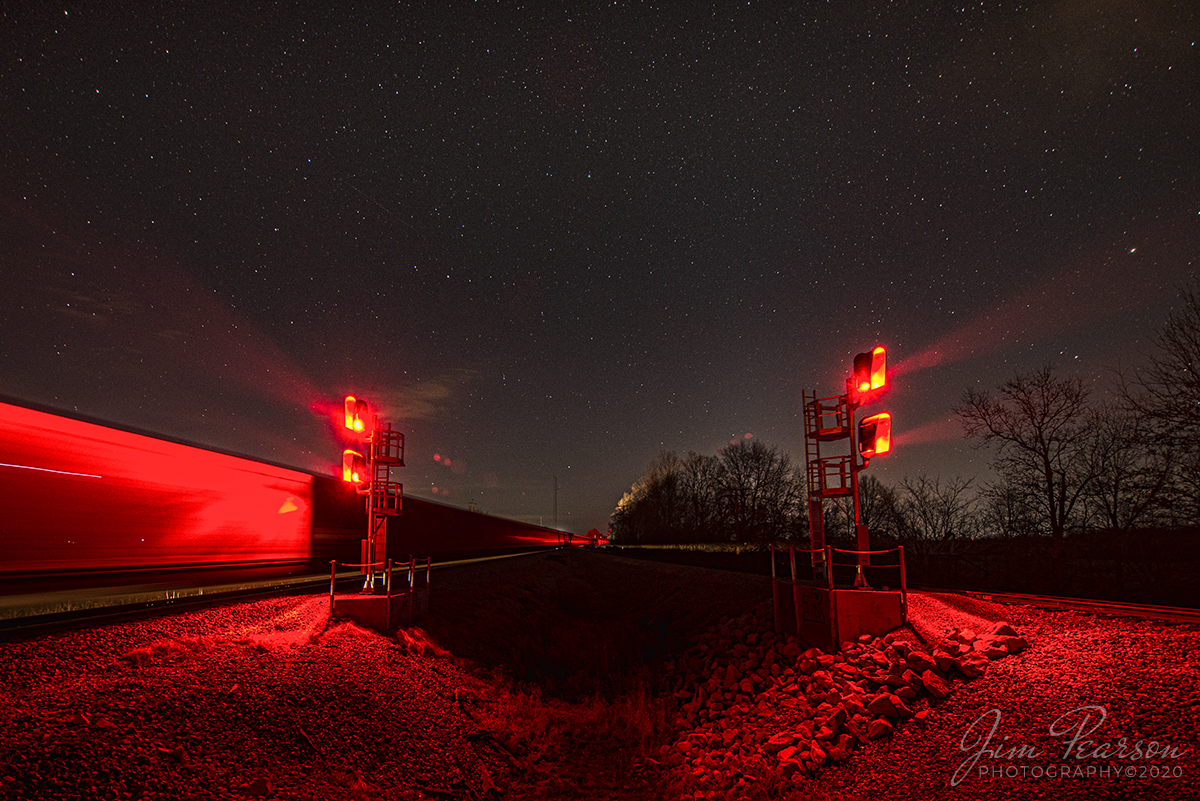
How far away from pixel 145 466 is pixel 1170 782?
1634 centimetres

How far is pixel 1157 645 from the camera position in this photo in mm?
7461

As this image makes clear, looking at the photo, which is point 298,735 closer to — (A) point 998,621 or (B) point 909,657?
(B) point 909,657

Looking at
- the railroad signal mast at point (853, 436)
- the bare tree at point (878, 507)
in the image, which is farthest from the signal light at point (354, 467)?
the bare tree at point (878, 507)

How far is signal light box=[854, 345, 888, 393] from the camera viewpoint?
38.9 feet

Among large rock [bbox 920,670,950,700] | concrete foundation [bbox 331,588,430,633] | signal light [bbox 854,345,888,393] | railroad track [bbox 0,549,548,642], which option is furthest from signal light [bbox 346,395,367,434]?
large rock [bbox 920,670,950,700]

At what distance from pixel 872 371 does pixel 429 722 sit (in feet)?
36.1

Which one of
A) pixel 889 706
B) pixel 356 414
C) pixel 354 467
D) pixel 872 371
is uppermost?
pixel 872 371

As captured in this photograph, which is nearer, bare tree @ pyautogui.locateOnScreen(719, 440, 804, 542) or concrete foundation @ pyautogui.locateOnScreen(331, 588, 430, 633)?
concrete foundation @ pyautogui.locateOnScreen(331, 588, 430, 633)

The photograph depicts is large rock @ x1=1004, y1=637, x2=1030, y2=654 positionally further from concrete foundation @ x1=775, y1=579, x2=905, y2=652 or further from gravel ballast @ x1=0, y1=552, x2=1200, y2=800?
concrete foundation @ x1=775, y1=579, x2=905, y2=652

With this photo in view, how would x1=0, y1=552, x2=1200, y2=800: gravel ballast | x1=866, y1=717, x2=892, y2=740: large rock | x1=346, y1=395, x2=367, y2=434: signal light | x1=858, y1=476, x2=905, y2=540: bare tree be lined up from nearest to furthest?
x1=0, y1=552, x2=1200, y2=800: gravel ballast → x1=866, y1=717, x2=892, y2=740: large rock → x1=346, y1=395, x2=367, y2=434: signal light → x1=858, y1=476, x2=905, y2=540: bare tree

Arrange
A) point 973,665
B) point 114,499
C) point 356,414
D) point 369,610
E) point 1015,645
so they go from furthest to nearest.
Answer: point 356,414 → point 369,610 → point 114,499 → point 1015,645 → point 973,665

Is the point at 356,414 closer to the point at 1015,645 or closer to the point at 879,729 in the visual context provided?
the point at 879,729

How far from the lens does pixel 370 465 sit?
44.9 feet

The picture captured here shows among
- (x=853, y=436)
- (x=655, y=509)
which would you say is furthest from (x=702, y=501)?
(x=853, y=436)
